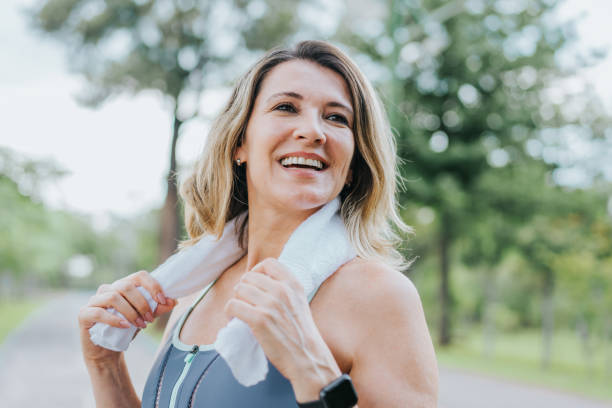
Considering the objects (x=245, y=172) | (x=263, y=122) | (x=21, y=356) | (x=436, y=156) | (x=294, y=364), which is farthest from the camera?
(x=436, y=156)

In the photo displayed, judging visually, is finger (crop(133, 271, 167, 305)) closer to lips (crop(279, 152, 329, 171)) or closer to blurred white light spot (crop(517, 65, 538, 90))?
lips (crop(279, 152, 329, 171))

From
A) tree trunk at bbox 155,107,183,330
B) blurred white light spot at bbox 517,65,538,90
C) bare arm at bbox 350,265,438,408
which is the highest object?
blurred white light spot at bbox 517,65,538,90

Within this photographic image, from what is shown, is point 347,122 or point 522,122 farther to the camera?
point 522,122

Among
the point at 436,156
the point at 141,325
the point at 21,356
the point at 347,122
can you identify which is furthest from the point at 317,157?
the point at 436,156

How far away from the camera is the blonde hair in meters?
1.62

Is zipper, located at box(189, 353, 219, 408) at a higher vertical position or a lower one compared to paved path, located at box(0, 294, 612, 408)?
lower

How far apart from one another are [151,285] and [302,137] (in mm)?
622

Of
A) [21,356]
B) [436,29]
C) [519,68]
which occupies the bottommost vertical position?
[21,356]

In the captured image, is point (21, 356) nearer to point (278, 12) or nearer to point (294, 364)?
point (278, 12)

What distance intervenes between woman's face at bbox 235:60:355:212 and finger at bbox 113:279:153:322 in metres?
0.45

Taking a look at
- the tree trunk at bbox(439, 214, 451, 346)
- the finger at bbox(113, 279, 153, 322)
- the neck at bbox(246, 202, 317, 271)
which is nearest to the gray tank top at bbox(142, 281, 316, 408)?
the finger at bbox(113, 279, 153, 322)

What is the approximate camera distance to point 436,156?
16.8 m

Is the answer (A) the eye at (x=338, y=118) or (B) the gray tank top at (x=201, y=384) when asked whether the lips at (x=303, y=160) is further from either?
(B) the gray tank top at (x=201, y=384)

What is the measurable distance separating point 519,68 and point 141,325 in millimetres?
17476
